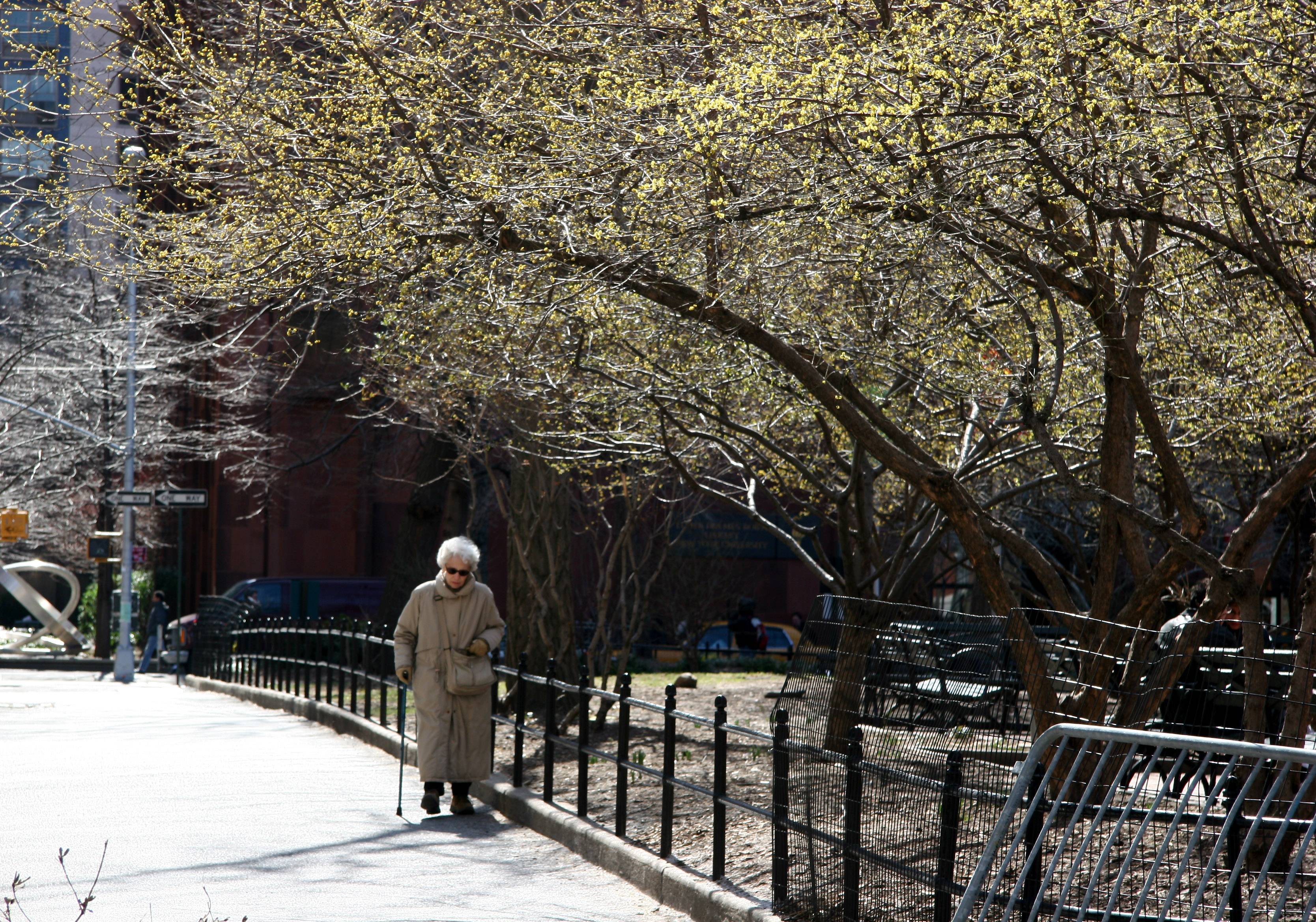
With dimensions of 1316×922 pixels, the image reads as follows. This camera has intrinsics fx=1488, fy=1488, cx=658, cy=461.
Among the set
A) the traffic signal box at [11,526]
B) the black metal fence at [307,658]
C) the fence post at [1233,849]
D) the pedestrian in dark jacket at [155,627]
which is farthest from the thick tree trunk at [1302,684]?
the pedestrian in dark jacket at [155,627]

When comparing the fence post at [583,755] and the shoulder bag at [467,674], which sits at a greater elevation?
the shoulder bag at [467,674]

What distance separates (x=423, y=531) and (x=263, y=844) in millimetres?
16704

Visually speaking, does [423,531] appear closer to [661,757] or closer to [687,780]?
[661,757]

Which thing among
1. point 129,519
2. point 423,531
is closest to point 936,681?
point 423,531

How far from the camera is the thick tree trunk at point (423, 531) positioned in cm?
2397

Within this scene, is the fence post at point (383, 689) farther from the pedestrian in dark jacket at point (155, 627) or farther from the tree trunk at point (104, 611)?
the tree trunk at point (104, 611)

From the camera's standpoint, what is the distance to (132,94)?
10.4 meters

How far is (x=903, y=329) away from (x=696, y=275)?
6.53ft

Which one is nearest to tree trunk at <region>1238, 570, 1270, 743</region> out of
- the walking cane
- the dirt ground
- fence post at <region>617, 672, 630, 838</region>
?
the dirt ground

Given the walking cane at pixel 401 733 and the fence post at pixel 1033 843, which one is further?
the walking cane at pixel 401 733

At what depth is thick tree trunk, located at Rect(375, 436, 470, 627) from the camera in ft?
78.6

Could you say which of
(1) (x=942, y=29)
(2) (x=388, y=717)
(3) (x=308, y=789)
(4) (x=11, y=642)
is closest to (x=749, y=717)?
(2) (x=388, y=717)

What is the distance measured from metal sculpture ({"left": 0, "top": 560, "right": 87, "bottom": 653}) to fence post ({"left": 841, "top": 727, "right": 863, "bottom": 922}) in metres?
31.2

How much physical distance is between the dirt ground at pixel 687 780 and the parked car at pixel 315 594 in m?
17.9
